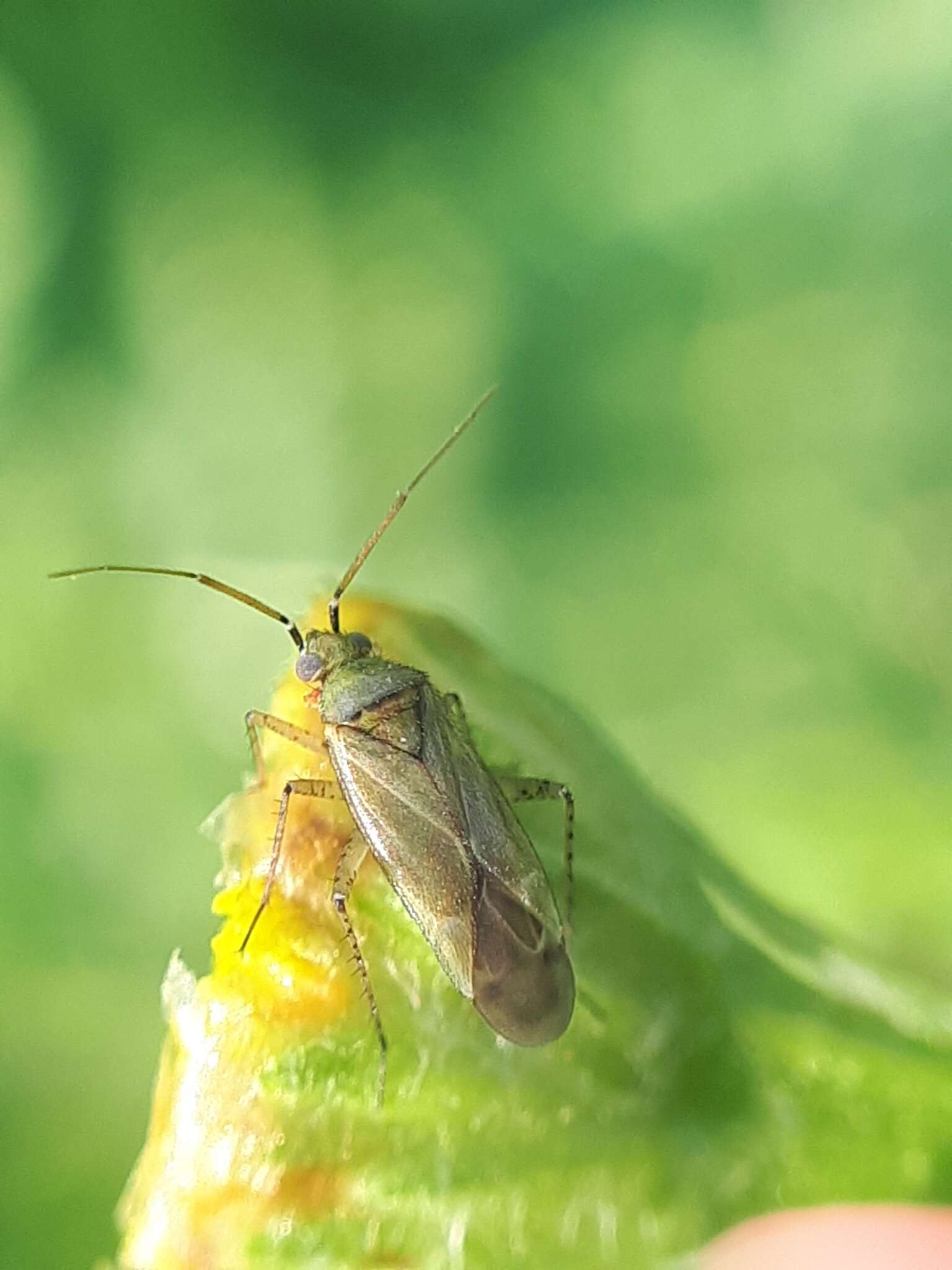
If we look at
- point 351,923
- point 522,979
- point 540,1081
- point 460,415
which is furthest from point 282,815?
point 460,415

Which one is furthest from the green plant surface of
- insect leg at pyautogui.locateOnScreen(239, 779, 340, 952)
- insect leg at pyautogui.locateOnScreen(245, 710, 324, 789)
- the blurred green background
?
the blurred green background

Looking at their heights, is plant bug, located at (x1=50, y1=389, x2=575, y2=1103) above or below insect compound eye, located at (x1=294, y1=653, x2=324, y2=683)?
below

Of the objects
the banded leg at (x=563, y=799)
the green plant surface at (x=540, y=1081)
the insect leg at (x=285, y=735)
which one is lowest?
the green plant surface at (x=540, y=1081)

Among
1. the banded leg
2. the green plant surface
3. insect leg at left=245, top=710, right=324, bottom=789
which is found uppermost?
insect leg at left=245, top=710, right=324, bottom=789

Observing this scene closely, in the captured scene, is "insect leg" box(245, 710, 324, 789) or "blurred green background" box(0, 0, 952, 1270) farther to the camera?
"blurred green background" box(0, 0, 952, 1270)

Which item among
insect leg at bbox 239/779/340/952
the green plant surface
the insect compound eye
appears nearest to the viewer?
the green plant surface

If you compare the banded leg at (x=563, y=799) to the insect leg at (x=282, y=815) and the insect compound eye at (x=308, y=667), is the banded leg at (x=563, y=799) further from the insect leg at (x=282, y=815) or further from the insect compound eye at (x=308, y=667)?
the insect compound eye at (x=308, y=667)

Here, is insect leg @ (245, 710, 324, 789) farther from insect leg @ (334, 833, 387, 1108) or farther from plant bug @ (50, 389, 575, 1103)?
insect leg @ (334, 833, 387, 1108)

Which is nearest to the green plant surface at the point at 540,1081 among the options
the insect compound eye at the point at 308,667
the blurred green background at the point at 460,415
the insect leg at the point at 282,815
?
the insect leg at the point at 282,815

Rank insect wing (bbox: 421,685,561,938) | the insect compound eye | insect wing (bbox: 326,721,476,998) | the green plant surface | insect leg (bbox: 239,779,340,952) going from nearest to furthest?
the green plant surface < insect leg (bbox: 239,779,340,952) < insect wing (bbox: 326,721,476,998) < insect wing (bbox: 421,685,561,938) < the insect compound eye
